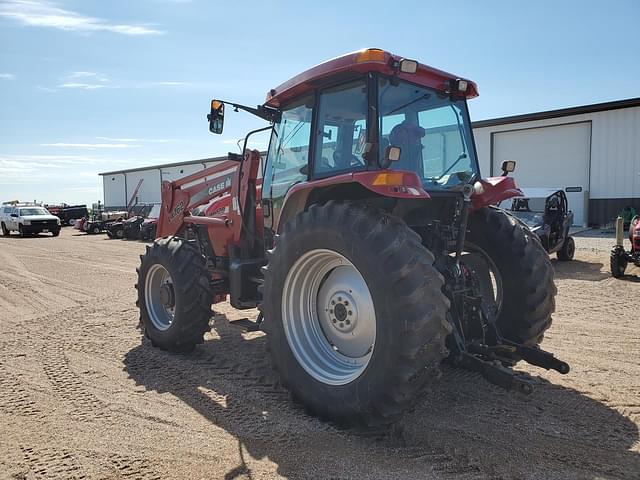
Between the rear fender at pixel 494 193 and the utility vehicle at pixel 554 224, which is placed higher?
the rear fender at pixel 494 193

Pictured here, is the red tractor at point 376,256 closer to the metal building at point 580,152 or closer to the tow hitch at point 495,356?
the tow hitch at point 495,356

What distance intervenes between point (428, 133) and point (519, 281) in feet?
4.70

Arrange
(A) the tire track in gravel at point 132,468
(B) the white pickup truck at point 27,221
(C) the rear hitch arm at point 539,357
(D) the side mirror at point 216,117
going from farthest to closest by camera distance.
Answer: (B) the white pickup truck at point 27,221, (D) the side mirror at point 216,117, (C) the rear hitch arm at point 539,357, (A) the tire track in gravel at point 132,468

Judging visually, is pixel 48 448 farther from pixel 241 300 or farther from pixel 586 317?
pixel 586 317

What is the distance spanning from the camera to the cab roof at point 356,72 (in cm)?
366

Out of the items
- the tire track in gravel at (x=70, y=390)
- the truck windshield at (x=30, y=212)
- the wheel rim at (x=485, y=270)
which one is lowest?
the tire track in gravel at (x=70, y=390)

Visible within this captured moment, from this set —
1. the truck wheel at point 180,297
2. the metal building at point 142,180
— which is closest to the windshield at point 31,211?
the metal building at point 142,180

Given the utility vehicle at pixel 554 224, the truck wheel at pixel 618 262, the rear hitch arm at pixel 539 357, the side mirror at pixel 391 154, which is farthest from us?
the utility vehicle at pixel 554 224

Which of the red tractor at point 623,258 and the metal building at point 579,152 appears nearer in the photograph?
the red tractor at point 623,258

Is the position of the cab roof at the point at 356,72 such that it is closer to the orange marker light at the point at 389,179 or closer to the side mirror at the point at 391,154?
the side mirror at the point at 391,154

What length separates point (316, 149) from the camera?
4277mm

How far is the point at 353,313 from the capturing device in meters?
3.68

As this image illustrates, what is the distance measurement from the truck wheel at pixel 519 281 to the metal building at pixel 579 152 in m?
18.6

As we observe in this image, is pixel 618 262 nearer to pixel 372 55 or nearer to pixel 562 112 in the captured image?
pixel 372 55
